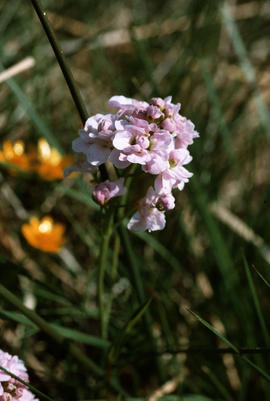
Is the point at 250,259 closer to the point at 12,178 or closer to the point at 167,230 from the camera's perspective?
the point at 167,230

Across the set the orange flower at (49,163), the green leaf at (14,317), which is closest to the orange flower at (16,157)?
the orange flower at (49,163)

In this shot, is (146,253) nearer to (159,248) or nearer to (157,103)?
(159,248)

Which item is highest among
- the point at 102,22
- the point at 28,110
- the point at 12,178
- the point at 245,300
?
the point at 102,22

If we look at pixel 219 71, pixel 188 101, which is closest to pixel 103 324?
pixel 188 101

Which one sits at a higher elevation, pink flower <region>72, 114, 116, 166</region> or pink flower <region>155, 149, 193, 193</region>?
pink flower <region>72, 114, 116, 166</region>

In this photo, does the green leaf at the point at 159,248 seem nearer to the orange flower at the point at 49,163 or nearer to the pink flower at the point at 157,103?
the orange flower at the point at 49,163

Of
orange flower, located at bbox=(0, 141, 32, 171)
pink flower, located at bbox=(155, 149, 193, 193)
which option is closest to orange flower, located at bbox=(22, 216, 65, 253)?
orange flower, located at bbox=(0, 141, 32, 171)

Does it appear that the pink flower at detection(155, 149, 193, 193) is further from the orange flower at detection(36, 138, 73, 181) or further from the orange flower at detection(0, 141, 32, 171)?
the orange flower at detection(0, 141, 32, 171)

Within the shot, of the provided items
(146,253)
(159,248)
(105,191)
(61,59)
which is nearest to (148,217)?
(105,191)
